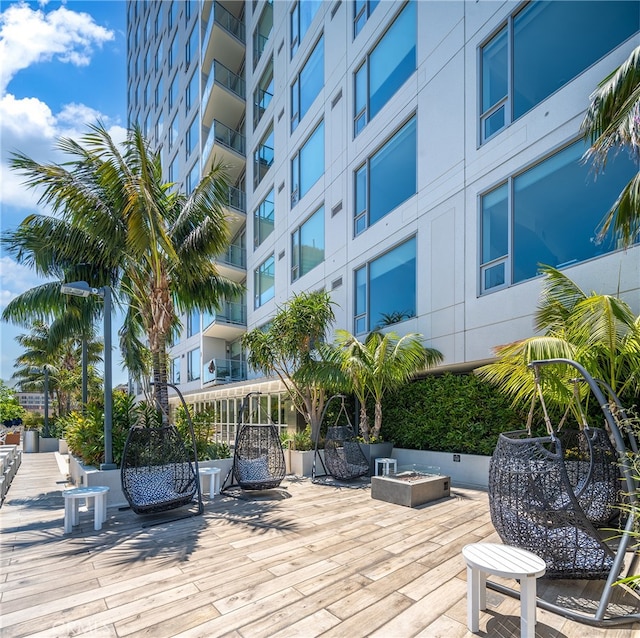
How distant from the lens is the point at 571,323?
223 inches

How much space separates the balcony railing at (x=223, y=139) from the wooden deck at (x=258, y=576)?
54.2 ft

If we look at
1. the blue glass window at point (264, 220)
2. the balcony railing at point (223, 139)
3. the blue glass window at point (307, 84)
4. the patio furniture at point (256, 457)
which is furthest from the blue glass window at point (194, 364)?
the patio furniture at point (256, 457)

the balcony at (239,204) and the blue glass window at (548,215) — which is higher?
the balcony at (239,204)

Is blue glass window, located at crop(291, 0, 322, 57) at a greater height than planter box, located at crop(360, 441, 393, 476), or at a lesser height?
greater

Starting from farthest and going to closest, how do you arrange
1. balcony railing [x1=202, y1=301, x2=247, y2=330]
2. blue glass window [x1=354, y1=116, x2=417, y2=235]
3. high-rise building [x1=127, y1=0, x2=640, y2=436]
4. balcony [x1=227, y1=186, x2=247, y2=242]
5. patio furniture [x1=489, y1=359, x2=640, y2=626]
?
balcony [x1=227, y1=186, x2=247, y2=242]
balcony railing [x1=202, y1=301, x2=247, y2=330]
blue glass window [x1=354, y1=116, x2=417, y2=235]
high-rise building [x1=127, y1=0, x2=640, y2=436]
patio furniture [x1=489, y1=359, x2=640, y2=626]

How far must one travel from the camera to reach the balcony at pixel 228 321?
18.7 meters

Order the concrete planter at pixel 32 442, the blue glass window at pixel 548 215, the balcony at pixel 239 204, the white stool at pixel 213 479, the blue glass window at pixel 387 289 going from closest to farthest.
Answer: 1. the blue glass window at pixel 548 215
2. the white stool at pixel 213 479
3. the blue glass window at pixel 387 289
4. the concrete planter at pixel 32 442
5. the balcony at pixel 239 204

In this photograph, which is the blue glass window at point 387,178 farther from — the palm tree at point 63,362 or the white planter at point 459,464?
the palm tree at point 63,362

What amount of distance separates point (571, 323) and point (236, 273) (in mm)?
15832

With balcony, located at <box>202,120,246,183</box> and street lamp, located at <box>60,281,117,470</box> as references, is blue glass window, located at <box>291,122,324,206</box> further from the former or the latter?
street lamp, located at <box>60,281,117,470</box>

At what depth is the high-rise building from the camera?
6664mm

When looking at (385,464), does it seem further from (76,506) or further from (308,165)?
(308,165)

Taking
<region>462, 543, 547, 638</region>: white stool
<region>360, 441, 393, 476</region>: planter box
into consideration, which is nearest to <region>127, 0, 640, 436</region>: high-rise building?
<region>360, 441, 393, 476</region>: planter box

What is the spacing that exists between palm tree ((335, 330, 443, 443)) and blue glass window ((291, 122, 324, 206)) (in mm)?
6906
